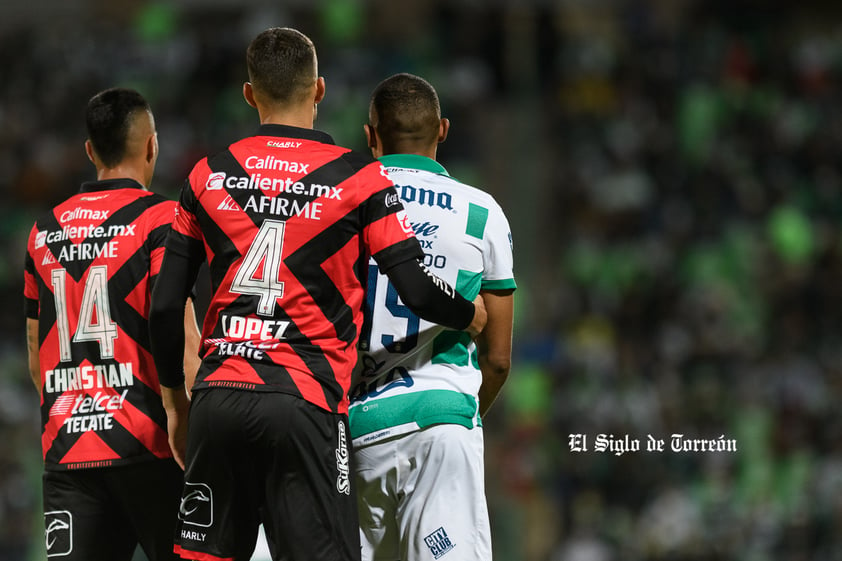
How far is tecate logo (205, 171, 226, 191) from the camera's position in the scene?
3736 millimetres

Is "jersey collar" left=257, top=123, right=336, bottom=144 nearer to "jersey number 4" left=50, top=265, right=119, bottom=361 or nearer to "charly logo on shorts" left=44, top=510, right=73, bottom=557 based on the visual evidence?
"jersey number 4" left=50, top=265, right=119, bottom=361

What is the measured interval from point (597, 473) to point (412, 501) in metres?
6.55

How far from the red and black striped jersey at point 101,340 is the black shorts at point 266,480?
66cm

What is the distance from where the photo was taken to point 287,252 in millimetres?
3654

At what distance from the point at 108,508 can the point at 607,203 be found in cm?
1023

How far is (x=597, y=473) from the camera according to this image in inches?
410

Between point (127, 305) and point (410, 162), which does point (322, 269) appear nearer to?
point (410, 162)

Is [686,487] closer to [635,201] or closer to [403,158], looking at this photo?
[635,201]

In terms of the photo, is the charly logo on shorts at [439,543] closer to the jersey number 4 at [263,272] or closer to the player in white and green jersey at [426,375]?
the player in white and green jersey at [426,375]

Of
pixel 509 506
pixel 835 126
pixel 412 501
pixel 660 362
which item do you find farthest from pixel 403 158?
pixel 835 126

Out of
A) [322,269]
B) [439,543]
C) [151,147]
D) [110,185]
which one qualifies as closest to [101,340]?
[110,185]

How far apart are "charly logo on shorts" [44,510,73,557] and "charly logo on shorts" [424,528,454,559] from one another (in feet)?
4.22

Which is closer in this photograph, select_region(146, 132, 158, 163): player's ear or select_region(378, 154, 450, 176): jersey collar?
select_region(378, 154, 450, 176): jersey collar

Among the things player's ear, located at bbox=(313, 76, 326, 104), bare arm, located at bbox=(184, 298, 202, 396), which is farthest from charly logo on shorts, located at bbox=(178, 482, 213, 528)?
Answer: player's ear, located at bbox=(313, 76, 326, 104)
